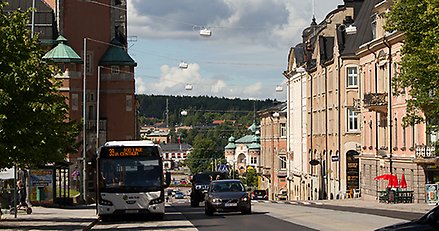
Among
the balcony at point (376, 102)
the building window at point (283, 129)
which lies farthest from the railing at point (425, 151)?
the building window at point (283, 129)

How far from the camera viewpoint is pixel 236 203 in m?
35.4

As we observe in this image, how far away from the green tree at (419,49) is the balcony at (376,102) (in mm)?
18727

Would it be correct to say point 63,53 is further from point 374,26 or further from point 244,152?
point 244,152

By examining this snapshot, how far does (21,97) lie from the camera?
2552 cm

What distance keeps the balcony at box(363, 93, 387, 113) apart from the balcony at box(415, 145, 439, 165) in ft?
31.5

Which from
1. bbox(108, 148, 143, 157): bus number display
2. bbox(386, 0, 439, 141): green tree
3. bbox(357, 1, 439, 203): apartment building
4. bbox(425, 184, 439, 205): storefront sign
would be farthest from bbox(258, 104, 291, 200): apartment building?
bbox(108, 148, 143, 157): bus number display

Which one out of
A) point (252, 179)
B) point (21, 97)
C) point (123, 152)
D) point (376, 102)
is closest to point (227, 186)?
point (123, 152)

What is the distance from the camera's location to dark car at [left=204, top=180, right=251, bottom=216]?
3528cm

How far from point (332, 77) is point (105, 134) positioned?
65.7 feet

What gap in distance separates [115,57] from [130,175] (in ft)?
162

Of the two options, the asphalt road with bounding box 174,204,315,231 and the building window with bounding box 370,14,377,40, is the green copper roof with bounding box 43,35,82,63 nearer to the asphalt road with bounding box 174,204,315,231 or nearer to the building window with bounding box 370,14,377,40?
the building window with bounding box 370,14,377,40

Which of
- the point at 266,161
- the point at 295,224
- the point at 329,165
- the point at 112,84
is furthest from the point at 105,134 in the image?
the point at 295,224

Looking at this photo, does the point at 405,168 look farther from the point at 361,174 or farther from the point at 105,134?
the point at 105,134

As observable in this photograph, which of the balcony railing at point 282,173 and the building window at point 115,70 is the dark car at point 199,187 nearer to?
the building window at point 115,70
